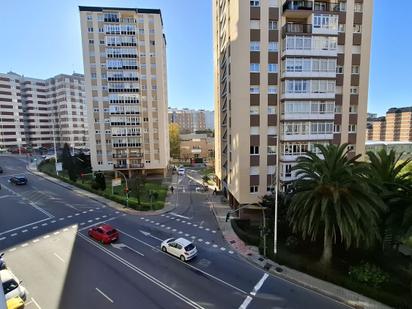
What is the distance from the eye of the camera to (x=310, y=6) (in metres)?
29.2

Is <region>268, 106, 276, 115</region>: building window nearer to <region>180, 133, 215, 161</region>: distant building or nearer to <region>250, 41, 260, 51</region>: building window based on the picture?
<region>250, 41, 260, 51</region>: building window

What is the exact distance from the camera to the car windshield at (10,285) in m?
15.5

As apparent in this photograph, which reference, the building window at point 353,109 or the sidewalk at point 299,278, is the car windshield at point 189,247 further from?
the building window at point 353,109

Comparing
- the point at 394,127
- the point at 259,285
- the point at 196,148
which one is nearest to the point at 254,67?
the point at 259,285

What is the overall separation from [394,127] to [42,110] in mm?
174708

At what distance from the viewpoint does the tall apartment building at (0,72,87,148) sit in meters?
101

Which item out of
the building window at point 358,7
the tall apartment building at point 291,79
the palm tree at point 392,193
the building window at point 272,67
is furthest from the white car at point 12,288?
the building window at point 358,7

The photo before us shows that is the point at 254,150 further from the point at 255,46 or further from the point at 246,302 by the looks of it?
the point at 246,302

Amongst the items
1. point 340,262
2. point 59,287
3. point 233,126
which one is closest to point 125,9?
point 233,126

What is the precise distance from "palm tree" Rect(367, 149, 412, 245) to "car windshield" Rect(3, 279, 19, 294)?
2643 cm

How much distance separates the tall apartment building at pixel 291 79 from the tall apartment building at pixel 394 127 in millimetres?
107226

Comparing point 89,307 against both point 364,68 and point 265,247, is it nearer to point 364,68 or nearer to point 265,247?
point 265,247

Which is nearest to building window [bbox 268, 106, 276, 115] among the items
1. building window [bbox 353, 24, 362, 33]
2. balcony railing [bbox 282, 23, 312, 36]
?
balcony railing [bbox 282, 23, 312, 36]

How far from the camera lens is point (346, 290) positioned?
17.6 meters
